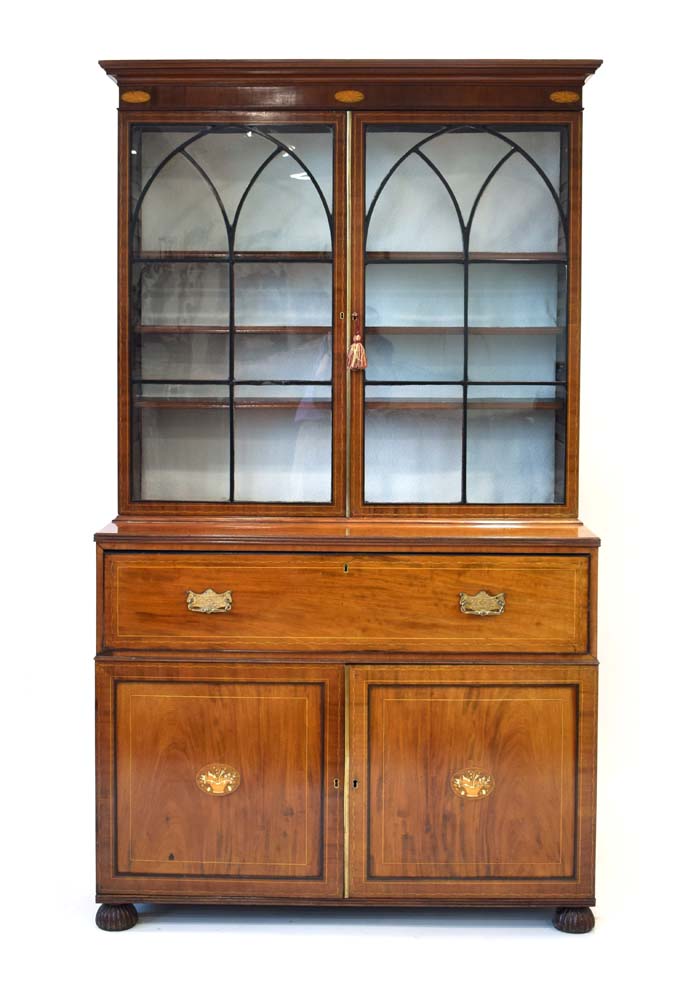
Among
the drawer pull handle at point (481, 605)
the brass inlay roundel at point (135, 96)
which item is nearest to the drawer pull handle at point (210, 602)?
the drawer pull handle at point (481, 605)

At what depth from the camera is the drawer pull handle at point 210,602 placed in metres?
2.95

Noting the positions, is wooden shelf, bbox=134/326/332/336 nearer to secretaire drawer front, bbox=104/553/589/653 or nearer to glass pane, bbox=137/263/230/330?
glass pane, bbox=137/263/230/330

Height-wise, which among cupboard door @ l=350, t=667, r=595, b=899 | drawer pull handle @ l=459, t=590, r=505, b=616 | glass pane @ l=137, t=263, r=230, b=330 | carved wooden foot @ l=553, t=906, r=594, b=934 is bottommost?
carved wooden foot @ l=553, t=906, r=594, b=934

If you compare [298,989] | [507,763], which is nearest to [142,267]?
[507,763]

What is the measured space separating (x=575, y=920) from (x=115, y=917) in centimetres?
102

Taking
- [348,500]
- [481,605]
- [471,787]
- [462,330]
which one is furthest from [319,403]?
[471,787]

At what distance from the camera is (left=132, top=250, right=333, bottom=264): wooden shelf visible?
10.1ft

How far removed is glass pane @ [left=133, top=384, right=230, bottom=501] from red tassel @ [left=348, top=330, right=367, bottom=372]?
31 cm

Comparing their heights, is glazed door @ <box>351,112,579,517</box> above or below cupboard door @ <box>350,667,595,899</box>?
above

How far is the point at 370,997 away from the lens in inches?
106

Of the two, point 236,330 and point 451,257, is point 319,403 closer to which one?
point 236,330

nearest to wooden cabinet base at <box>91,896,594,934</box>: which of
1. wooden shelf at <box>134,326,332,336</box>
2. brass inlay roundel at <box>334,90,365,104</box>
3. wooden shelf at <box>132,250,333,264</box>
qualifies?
wooden shelf at <box>134,326,332,336</box>

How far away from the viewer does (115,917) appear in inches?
117

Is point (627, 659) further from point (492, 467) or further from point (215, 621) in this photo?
point (215, 621)
